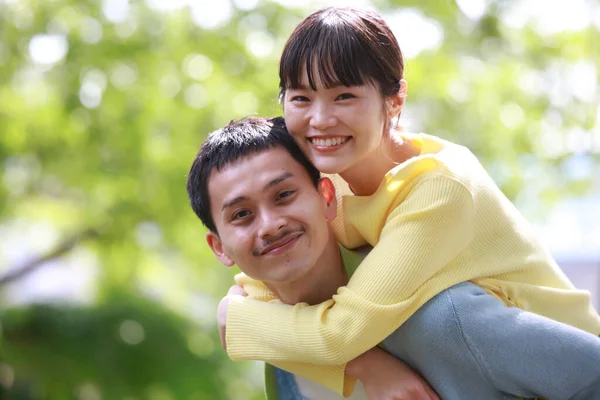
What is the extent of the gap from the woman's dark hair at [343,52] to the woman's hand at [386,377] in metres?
0.56

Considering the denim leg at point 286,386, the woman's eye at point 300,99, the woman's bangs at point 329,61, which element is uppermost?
the woman's bangs at point 329,61

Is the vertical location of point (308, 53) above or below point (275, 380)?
above

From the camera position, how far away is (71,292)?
7.80 metres

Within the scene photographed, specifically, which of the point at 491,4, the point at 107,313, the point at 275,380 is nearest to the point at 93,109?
the point at 107,313

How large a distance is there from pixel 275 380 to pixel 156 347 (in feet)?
16.7

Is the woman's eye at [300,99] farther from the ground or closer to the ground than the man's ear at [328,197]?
farther from the ground

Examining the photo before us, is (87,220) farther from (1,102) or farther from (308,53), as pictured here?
(308,53)

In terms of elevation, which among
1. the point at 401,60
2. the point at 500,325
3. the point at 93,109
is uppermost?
the point at 401,60

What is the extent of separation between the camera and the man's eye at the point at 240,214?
1.76 meters

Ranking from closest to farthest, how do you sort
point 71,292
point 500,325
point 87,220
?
1. point 500,325
2. point 87,220
3. point 71,292

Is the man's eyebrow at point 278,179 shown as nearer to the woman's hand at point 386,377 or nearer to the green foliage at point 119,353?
the woman's hand at point 386,377

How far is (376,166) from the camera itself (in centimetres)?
184

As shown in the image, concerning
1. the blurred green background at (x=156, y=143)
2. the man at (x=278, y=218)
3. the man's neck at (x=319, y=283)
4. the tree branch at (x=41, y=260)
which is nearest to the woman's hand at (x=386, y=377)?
the man at (x=278, y=218)

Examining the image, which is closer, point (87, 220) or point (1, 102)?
point (1, 102)
